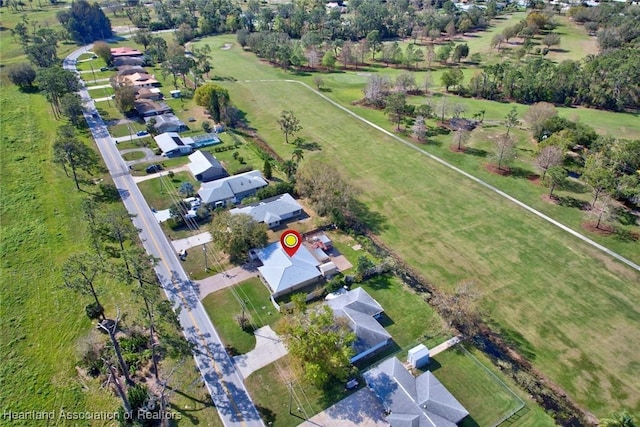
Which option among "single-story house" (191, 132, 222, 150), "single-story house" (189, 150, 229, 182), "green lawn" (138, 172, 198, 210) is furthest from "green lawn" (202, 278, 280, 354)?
"single-story house" (191, 132, 222, 150)

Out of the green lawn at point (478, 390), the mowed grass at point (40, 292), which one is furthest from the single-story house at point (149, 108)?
the green lawn at point (478, 390)

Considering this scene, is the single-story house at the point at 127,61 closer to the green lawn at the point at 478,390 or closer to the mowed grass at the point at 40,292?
the mowed grass at the point at 40,292

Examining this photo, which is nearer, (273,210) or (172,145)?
(273,210)

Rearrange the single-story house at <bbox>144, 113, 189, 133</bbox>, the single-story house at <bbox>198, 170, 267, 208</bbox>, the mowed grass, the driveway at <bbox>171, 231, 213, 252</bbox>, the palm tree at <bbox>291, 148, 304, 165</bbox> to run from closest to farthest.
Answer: the mowed grass
the driveway at <bbox>171, 231, 213, 252</bbox>
the single-story house at <bbox>198, 170, 267, 208</bbox>
the palm tree at <bbox>291, 148, 304, 165</bbox>
the single-story house at <bbox>144, 113, 189, 133</bbox>

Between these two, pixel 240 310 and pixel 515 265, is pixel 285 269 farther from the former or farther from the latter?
pixel 515 265

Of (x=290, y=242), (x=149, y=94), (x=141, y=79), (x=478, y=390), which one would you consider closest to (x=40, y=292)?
(x=290, y=242)

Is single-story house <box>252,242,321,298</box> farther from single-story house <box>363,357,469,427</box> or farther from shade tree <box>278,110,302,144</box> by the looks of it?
shade tree <box>278,110,302,144</box>
